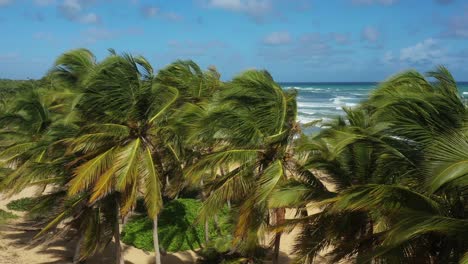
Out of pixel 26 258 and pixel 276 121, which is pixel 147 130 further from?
pixel 26 258

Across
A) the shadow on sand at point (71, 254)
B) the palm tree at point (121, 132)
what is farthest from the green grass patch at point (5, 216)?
the palm tree at point (121, 132)

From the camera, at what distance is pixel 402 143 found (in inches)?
251

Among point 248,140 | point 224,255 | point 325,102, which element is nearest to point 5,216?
point 224,255

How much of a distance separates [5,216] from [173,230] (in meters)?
8.80

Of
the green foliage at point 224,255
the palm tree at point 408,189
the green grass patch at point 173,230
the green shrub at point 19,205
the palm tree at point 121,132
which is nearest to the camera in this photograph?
the palm tree at point 408,189

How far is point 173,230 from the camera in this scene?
1525 cm

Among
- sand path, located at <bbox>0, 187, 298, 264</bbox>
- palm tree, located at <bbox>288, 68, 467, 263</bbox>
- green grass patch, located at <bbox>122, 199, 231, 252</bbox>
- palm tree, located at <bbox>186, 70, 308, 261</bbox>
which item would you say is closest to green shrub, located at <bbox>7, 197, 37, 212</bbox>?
sand path, located at <bbox>0, 187, 298, 264</bbox>

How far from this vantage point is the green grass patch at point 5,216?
19231 millimetres

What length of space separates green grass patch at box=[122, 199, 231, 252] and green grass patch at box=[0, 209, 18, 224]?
253 inches

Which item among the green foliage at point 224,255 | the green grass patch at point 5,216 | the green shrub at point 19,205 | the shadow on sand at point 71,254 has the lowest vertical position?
the green shrub at point 19,205

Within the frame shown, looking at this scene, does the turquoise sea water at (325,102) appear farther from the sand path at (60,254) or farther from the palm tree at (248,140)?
the sand path at (60,254)

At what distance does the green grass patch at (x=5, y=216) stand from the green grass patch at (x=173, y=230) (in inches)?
253

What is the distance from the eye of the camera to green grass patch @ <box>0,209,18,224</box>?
63.1 feet

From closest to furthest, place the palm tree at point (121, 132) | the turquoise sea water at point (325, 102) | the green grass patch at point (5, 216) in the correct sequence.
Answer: the palm tree at point (121, 132)
the green grass patch at point (5, 216)
the turquoise sea water at point (325, 102)
